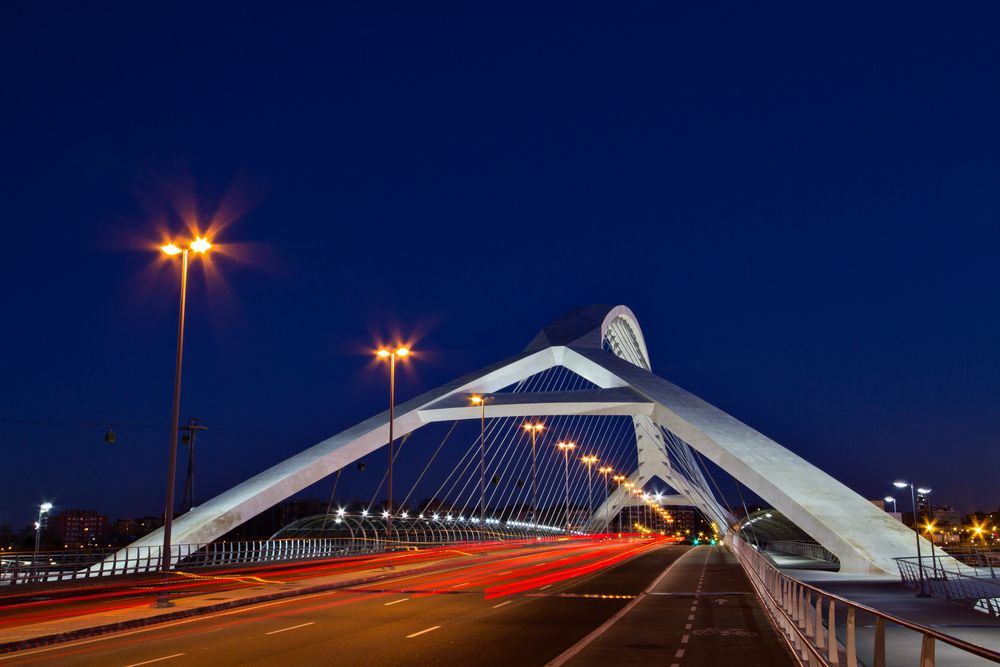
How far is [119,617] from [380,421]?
31.1 metres

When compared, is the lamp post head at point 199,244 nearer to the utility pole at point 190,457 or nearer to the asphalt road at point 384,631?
the asphalt road at point 384,631

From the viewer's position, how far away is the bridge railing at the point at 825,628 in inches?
185

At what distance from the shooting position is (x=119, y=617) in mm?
15031

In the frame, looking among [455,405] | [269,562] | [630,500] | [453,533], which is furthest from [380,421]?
[630,500]

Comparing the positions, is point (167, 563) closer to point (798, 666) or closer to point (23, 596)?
point (23, 596)

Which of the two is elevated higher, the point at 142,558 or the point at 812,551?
the point at 142,558

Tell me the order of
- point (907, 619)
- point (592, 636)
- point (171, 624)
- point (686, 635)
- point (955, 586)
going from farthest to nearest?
point (955, 586) → point (907, 619) → point (171, 624) → point (686, 635) → point (592, 636)

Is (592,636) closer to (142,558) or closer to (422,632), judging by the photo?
(422,632)

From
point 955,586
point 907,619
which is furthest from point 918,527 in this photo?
point 907,619

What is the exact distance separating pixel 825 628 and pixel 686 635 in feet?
9.40

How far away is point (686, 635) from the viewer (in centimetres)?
1358

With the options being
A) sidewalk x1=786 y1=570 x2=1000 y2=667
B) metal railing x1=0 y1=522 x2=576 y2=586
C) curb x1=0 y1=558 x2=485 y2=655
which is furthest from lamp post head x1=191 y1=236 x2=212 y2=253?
sidewalk x1=786 y1=570 x2=1000 y2=667

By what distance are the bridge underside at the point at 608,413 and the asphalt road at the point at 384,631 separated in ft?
32.8

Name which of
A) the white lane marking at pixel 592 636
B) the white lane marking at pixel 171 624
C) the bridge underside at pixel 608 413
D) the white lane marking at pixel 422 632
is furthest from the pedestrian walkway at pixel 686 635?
the bridge underside at pixel 608 413
